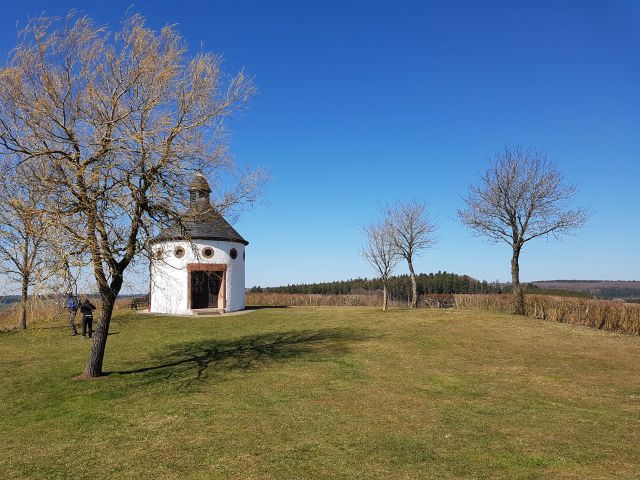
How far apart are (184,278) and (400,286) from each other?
44672 millimetres

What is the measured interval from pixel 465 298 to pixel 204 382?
24196 millimetres

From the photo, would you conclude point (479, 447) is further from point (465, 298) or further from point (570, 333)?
point (465, 298)

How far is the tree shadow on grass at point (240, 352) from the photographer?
12.6m

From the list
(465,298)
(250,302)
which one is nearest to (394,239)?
(465,298)

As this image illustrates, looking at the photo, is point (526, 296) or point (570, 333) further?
point (526, 296)

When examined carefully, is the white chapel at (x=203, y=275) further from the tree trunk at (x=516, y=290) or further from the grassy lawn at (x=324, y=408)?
the tree trunk at (x=516, y=290)

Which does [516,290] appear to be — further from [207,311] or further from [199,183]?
[199,183]

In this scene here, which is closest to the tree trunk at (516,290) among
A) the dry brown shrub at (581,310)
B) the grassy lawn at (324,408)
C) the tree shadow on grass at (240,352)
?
the dry brown shrub at (581,310)

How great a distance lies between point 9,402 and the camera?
31.9ft

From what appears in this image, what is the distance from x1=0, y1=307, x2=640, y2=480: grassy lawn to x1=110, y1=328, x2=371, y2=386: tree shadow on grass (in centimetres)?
10

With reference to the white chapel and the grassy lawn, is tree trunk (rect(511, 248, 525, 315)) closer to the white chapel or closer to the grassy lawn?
the grassy lawn

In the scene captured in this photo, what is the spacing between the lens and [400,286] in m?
66.5

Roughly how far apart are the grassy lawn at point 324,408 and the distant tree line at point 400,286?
145ft

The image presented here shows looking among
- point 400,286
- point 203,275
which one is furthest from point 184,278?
point 400,286
